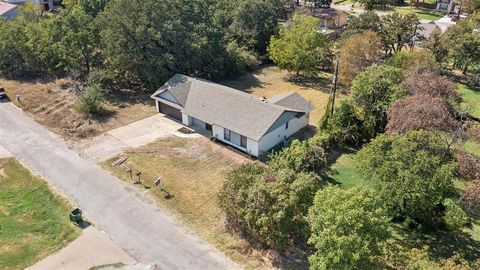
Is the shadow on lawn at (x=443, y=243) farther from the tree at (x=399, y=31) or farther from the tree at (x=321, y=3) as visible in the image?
the tree at (x=321, y=3)

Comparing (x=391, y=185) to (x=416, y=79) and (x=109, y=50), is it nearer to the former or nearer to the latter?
(x=416, y=79)

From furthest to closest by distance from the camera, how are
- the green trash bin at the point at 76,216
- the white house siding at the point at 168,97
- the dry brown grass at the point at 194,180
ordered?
1. the white house siding at the point at 168,97
2. the green trash bin at the point at 76,216
3. the dry brown grass at the point at 194,180

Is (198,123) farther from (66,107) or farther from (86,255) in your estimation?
(86,255)

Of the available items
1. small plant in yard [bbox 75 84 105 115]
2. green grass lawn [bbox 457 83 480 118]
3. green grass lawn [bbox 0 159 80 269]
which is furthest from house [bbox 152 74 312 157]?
green grass lawn [bbox 457 83 480 118]

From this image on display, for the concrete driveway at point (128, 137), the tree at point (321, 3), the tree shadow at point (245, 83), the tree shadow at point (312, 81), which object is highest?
the tree at point (321, 3)

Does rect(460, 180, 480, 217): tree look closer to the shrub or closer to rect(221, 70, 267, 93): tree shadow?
the shrub

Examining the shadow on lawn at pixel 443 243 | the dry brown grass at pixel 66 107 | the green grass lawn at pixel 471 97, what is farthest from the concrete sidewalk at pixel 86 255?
the green grass lawn at pixel 471 97

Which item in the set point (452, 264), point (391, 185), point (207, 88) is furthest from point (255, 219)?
point (207, 88)
